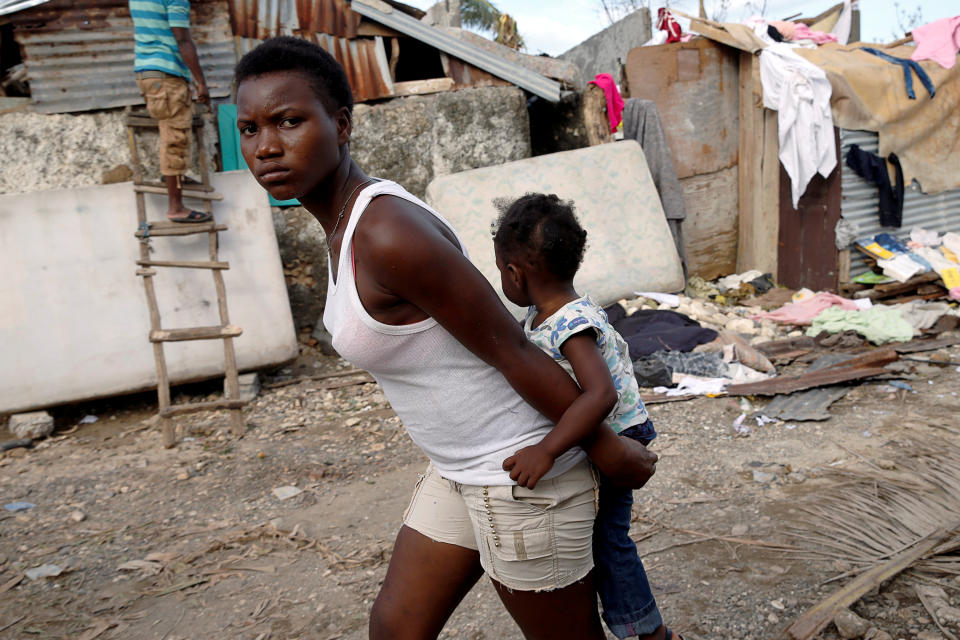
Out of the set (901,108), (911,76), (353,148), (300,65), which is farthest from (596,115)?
(300,65)

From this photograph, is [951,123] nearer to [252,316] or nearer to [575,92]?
[575,92]

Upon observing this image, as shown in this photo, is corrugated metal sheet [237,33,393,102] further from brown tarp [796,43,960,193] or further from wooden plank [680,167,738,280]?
brown tarp [796,43,960,193]

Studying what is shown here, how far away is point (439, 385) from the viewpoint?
1.31 m

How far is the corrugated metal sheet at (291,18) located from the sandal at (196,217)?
6.36 feet

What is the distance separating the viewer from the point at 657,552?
292cm

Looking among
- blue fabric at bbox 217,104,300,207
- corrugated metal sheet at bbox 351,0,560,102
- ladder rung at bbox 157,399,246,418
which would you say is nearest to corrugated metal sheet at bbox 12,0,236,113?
blue fabric at bbox 217,104,300,207

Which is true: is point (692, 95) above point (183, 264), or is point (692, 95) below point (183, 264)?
above

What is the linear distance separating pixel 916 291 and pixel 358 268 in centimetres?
756

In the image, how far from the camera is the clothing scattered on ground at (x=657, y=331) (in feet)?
17.8

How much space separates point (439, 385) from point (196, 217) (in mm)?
4429

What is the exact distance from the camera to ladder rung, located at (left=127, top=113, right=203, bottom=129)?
5.07 meters

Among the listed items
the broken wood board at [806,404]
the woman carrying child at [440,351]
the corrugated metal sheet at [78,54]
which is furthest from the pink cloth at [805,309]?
the corrugated metal sheet at [78,54]

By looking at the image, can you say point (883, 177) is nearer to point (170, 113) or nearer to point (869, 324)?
point (869, 324)

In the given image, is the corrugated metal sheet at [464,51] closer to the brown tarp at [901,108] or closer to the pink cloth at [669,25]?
the pink cloth at [669,25]
